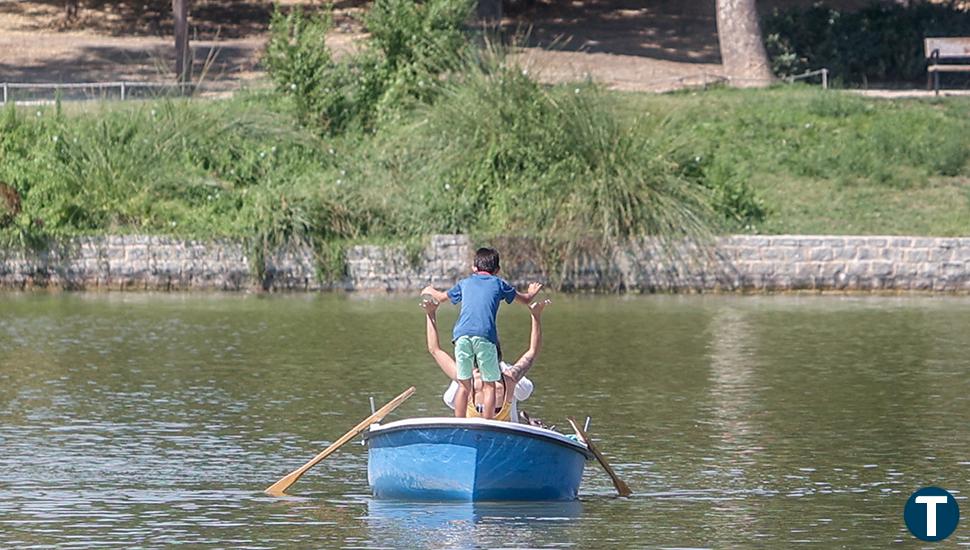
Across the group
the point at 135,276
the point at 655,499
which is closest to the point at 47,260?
the point at 135,276

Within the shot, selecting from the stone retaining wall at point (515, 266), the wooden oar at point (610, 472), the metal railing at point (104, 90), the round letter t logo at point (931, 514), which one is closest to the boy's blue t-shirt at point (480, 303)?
the wooden oar at point (610, 472)

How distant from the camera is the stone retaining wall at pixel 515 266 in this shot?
1195 inches

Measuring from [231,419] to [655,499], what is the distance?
538cm

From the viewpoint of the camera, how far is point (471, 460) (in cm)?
1405

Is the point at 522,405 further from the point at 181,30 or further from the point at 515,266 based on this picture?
the point at 181,30

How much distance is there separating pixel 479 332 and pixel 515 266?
1596 cm

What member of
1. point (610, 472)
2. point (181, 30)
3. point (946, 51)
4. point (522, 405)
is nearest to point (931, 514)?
point (610, 472)

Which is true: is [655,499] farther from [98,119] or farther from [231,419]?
[98,119]

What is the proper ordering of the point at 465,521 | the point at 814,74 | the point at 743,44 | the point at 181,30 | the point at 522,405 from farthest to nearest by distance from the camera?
1. the point at 181,30
2. the point at 743,44
3. the point at 814,74
4. the point at 522,405
5. the point at 465,521

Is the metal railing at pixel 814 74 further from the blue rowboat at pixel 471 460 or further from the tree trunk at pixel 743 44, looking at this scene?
the blue rowboat at pixel 471 460

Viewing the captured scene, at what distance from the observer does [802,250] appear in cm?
3042

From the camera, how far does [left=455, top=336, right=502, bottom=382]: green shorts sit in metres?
14.5

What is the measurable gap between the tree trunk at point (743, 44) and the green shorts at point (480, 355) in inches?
1038

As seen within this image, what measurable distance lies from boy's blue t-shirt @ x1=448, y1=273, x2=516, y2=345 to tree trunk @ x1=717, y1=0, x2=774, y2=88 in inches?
1028
